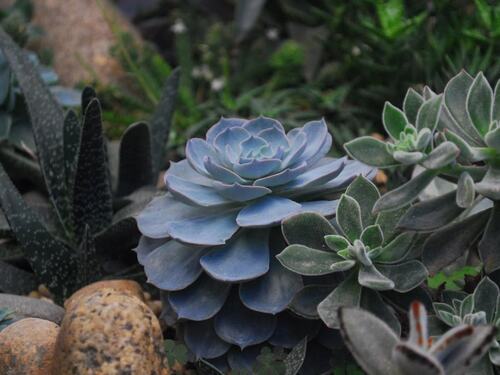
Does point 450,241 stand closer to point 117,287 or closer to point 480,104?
point 480,104

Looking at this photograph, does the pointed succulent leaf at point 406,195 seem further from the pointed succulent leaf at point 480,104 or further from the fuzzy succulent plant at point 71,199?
the fuzzy succulent plant at point 71,199

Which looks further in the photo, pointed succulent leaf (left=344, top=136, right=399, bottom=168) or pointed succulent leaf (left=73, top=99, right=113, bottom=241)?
pointed succulent leaf (left=73, top=99, right=113, bottom=241)

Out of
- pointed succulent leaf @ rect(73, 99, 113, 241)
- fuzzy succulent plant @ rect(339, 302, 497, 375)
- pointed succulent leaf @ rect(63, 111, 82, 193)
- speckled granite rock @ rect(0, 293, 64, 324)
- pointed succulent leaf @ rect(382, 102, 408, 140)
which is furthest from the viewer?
pointed succulent leaf @ rect(63, 111, 82, 193)

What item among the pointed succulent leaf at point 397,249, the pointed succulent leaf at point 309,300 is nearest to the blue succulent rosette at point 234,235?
the pointed succulent leaf at point 309,300

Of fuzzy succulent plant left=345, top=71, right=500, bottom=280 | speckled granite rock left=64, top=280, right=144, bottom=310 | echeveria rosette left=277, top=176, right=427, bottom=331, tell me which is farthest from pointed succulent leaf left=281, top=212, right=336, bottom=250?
speckled granite rock left=64, top=280, right=144, bottom=310

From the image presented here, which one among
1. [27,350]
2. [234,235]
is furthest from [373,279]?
[27,350]

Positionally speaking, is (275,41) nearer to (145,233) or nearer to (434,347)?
(145,233)

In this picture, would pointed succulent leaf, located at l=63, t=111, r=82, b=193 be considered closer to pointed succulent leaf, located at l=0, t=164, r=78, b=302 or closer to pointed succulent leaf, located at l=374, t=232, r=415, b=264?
pointed succulent leaf, located at l=0, t=164, r=78, b=302
